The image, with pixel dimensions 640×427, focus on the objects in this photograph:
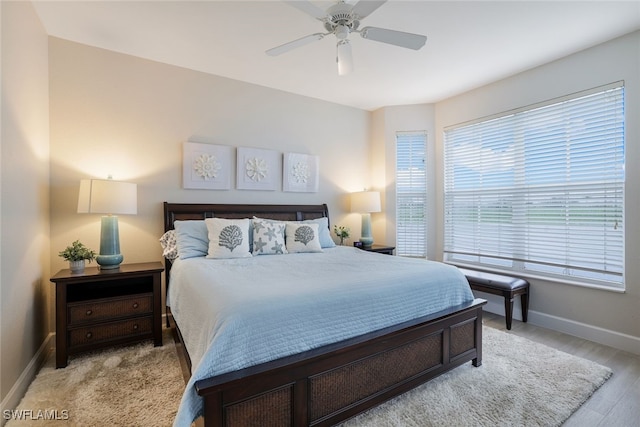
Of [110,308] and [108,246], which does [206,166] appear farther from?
[110,308]

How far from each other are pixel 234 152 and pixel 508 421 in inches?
138

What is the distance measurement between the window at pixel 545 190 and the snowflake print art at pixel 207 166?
3.18 m

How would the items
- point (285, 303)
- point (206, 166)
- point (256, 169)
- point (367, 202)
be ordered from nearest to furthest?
point (285, 303) < point (206, 166) < point (256, 169) < point (367, 202)

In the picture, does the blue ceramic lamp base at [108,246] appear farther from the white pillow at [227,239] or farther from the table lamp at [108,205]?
the white pillow at [227,239]

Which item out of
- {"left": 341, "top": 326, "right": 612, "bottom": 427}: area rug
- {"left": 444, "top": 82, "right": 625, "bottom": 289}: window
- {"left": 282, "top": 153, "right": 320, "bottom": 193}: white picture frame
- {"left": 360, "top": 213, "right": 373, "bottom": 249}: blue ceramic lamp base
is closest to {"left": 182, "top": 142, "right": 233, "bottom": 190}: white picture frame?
{"left": 282, "top": 153, "right": 320, "bottom": 193}: white picture frame

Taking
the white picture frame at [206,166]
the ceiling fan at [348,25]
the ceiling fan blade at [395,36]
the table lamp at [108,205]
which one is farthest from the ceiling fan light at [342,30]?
the table lamp at [108,205]

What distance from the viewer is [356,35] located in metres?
2.72

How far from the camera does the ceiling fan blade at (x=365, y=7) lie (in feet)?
5.84

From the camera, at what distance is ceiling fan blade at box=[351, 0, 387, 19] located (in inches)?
70.1

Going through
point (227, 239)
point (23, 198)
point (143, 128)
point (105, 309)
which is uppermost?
point (143, 128)

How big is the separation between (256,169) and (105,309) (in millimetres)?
2113

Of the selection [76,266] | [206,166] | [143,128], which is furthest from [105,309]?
[143,128]

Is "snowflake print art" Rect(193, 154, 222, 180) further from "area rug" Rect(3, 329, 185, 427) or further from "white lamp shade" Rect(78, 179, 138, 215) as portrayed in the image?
"area rug" Rect(3, 329, 185, 427)

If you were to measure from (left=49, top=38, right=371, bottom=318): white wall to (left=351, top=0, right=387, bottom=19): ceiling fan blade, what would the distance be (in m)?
2.16
